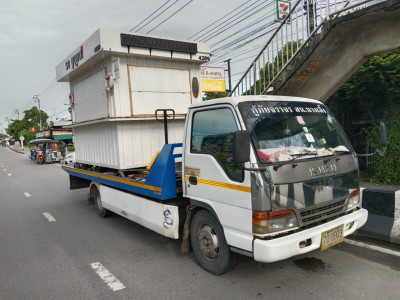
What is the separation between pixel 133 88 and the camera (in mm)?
5926

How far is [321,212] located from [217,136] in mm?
1412

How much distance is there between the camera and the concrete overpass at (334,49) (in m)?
6.21

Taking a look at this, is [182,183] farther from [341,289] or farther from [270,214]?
[341,289]

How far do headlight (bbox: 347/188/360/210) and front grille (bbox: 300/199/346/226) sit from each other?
15cm

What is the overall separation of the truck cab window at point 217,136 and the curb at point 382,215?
2671 mm

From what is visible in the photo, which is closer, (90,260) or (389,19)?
(90,260)

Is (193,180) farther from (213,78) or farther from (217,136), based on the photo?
(213,78)

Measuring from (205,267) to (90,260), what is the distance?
1.78 metres

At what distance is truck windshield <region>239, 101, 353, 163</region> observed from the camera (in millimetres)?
3379

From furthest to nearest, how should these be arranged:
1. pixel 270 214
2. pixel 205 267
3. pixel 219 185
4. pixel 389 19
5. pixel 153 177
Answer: pixel 389 19, pixel 153 177, pixel 205 267, pixel 219 185, pixel 270 214

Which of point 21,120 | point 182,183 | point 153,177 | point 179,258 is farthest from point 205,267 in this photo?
point 21,120

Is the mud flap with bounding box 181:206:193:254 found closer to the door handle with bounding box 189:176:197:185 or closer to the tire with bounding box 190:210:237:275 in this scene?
the tire with bounding box 190:210:237:275

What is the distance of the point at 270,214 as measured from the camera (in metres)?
3.09

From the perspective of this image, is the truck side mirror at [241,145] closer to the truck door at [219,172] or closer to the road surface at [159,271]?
the truck door at [219,172]
